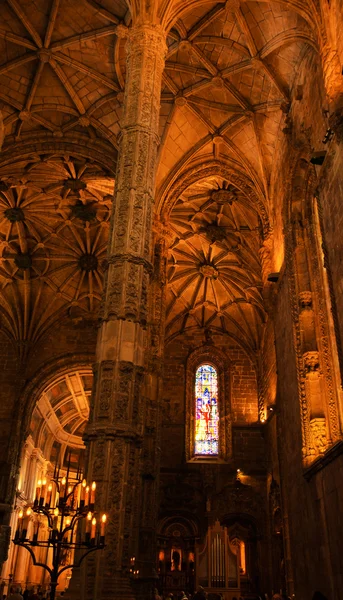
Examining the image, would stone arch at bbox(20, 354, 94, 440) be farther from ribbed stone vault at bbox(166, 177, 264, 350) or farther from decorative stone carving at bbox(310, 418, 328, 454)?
decorative stone carving at bbox(310, 418, 328, 454)

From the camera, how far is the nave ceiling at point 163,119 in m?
15.8

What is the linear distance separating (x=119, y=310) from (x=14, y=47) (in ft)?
38.5

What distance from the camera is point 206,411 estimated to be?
92.2 ft

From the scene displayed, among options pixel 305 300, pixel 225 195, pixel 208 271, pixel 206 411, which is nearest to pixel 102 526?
pixel 305 300

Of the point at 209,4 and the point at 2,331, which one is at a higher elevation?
the point at 209,4

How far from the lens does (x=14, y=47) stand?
55.1 feet

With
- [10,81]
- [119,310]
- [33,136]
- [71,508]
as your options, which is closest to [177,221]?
[33,136]

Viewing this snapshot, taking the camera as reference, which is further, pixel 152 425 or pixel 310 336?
pixel 152 425

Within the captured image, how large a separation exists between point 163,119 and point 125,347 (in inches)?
473

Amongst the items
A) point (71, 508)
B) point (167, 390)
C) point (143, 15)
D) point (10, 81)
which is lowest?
point (71, 508)

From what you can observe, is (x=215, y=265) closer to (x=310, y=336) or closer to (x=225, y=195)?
(x=225, y=195)

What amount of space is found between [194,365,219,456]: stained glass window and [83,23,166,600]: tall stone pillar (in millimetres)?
18407

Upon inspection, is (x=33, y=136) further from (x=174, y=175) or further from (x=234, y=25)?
(x=234, y=25)

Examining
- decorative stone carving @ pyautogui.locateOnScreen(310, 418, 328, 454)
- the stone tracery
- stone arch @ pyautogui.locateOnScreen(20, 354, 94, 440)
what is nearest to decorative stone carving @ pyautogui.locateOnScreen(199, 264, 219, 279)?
the stone tracery
